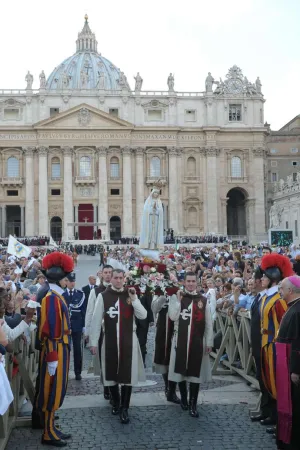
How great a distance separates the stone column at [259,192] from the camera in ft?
213

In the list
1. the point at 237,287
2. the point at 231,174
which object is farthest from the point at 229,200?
the point at 237,287

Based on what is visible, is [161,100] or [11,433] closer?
[11,433]

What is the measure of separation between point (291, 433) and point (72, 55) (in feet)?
301

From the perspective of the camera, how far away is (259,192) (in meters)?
65.1

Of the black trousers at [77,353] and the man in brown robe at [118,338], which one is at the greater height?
the man in brown robe at [118,338]

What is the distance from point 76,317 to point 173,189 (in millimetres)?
52713

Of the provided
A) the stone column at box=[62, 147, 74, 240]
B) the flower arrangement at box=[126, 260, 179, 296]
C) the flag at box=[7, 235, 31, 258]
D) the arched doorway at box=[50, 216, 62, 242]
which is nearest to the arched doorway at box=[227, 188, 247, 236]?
the stone column at box=[62, 147, 74, 240]

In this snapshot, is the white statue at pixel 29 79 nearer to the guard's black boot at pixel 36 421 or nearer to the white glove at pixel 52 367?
the guard's black boot at pixel 36 421

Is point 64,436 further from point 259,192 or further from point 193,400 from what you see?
point 259,192

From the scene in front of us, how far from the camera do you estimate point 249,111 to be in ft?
217

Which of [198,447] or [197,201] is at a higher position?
[197,201]

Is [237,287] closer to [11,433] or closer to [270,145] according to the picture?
[11,433]

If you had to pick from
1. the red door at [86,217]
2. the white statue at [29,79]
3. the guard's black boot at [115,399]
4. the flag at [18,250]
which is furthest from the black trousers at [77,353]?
the white statue at [29,79]

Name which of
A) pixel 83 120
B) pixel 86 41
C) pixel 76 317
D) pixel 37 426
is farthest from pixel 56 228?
pixel 37 426
